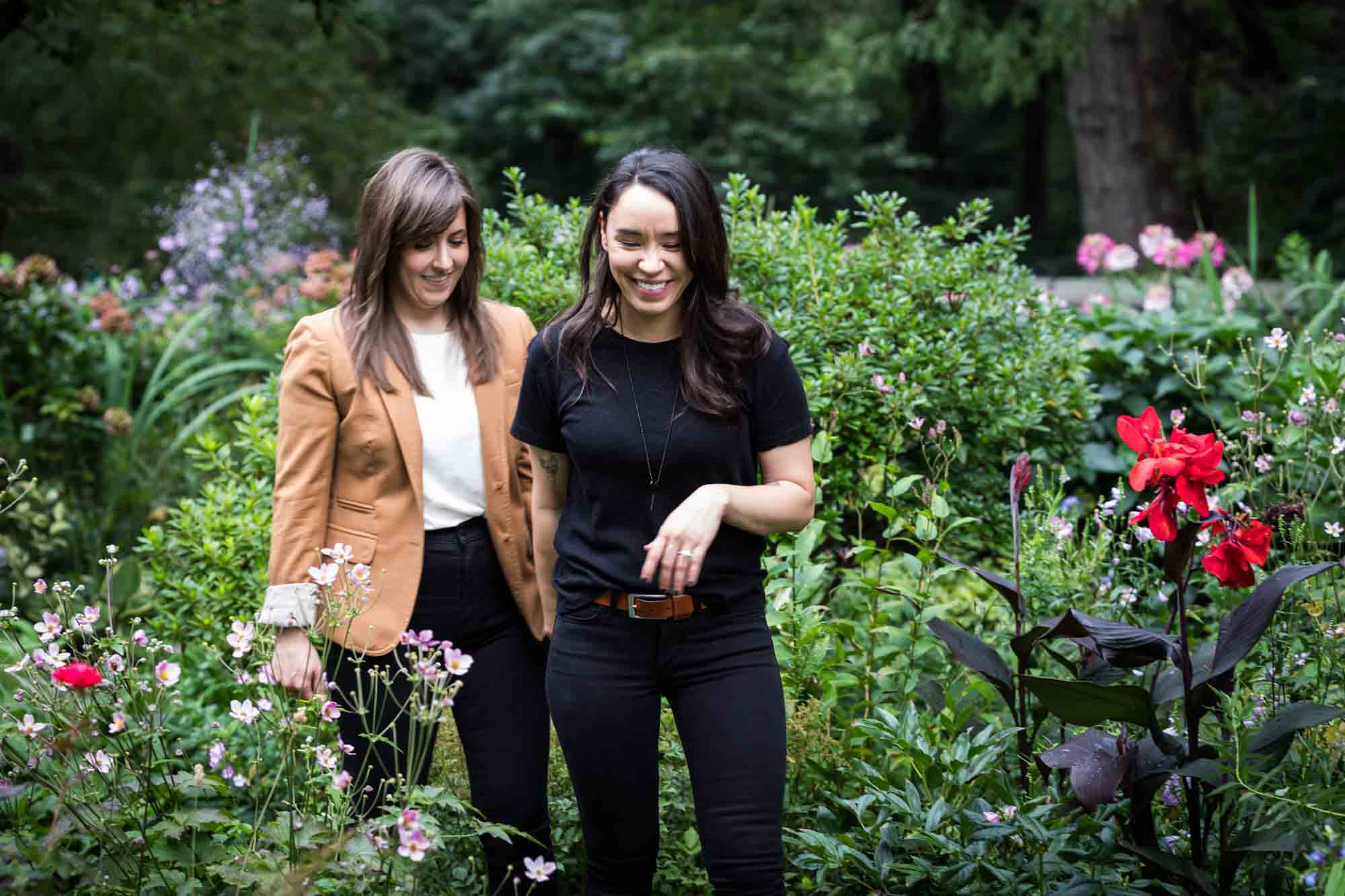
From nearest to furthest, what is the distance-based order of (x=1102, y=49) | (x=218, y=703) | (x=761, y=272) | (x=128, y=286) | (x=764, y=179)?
(x=761, y=272)
(x=218, y=703)
(x=128, y=286)
(x=1102, y=49)
(x=764, y=179)

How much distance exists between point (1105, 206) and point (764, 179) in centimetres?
665

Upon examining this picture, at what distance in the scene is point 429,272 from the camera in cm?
267

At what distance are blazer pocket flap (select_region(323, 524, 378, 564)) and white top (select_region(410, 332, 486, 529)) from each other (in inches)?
4.6

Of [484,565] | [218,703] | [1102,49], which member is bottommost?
[218,703]

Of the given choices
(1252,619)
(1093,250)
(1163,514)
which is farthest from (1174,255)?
(1163,514)

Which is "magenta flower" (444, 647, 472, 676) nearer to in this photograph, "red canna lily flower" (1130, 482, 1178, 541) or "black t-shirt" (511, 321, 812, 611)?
"black t-shirt" (511, 321, 812, 611)

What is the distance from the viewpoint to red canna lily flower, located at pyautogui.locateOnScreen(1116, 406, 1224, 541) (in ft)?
7.68

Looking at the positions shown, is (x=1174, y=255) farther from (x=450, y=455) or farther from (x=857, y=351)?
(x=450, y=455)

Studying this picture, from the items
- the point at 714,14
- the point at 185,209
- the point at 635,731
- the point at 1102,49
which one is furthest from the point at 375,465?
the point at 714,14

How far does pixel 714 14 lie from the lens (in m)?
18.1

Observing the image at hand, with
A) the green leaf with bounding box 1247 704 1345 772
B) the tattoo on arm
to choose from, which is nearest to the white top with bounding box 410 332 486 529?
the tattoo on arm

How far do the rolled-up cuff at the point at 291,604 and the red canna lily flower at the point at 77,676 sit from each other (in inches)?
22.7

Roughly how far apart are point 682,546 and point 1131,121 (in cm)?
1002

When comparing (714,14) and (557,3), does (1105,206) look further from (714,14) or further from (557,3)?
(557,3)
